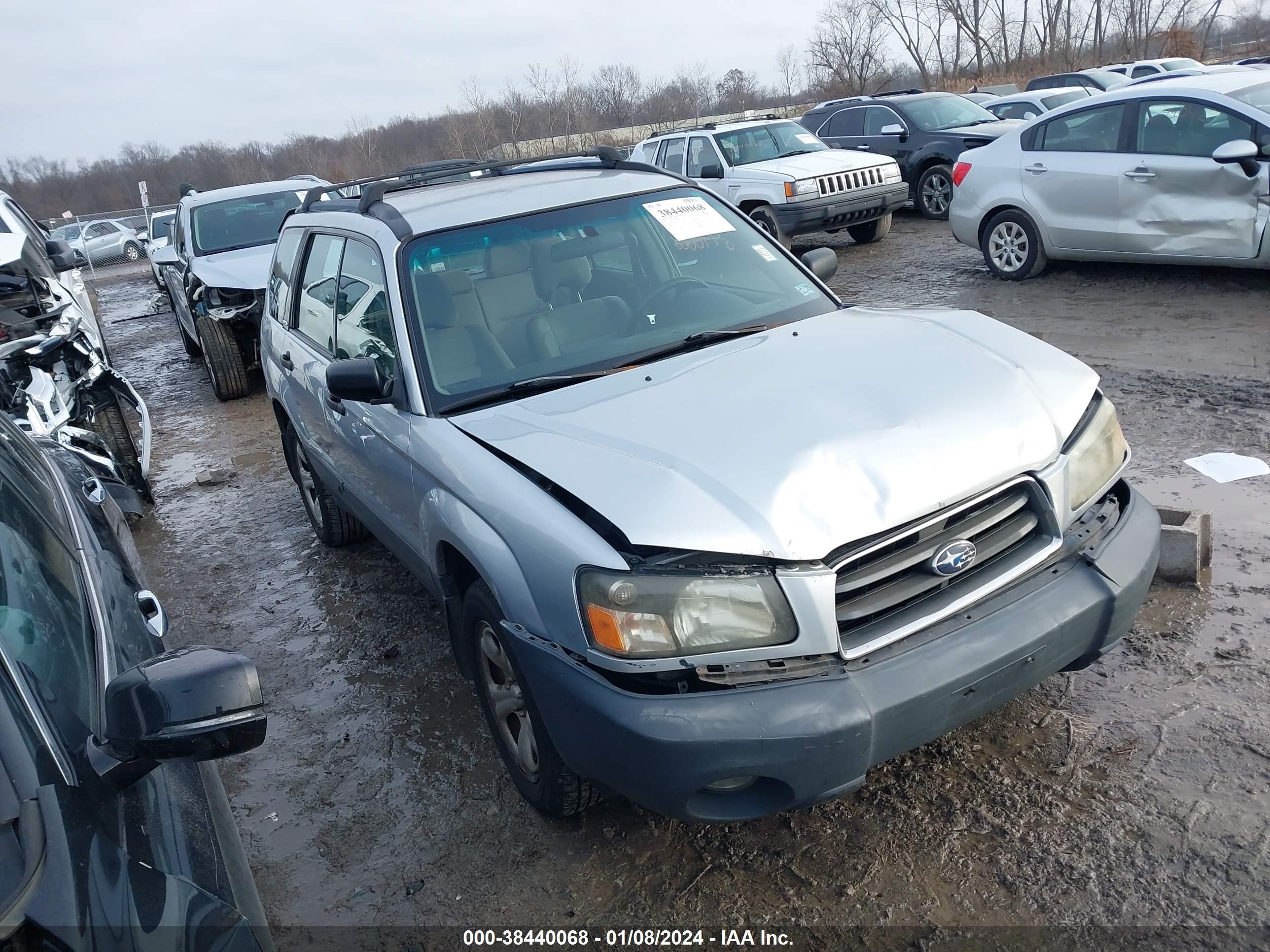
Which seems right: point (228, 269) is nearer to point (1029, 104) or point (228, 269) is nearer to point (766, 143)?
point (766, 143)

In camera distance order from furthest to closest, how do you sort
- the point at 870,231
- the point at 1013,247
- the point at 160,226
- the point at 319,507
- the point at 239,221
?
1. the point at 160,226
2. the point at 870,231
3. the point at 239,221
4. the point at 1013,247
5. the point at 319,507

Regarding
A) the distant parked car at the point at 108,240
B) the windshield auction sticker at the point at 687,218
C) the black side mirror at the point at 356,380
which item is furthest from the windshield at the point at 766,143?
the distant parked car at the point at 108,240

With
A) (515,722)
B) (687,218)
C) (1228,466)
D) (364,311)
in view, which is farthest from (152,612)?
(1228,466)

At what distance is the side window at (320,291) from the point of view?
4.25m

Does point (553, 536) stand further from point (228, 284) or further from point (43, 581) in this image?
point (228, 284)

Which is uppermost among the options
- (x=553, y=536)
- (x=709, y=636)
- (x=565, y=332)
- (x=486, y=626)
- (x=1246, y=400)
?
(x=565, y=332)

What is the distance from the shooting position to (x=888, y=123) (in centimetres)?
1384

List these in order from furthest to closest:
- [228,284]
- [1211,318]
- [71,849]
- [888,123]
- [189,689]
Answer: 1. [888,123]
2. [228,284]
3. [1211,318]
4. [189,689]
5. [71,849]

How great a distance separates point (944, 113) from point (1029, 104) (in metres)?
1.95

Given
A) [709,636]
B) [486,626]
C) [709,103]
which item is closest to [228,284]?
[486,626]

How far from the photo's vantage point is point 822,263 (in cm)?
423

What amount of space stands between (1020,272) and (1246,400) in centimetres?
373

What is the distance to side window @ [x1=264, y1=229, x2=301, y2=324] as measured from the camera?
16.2 ft

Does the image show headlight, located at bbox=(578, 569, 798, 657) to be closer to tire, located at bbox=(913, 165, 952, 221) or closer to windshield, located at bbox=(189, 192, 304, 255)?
windshield, located at bbox=(189, 192, 304, 255)
